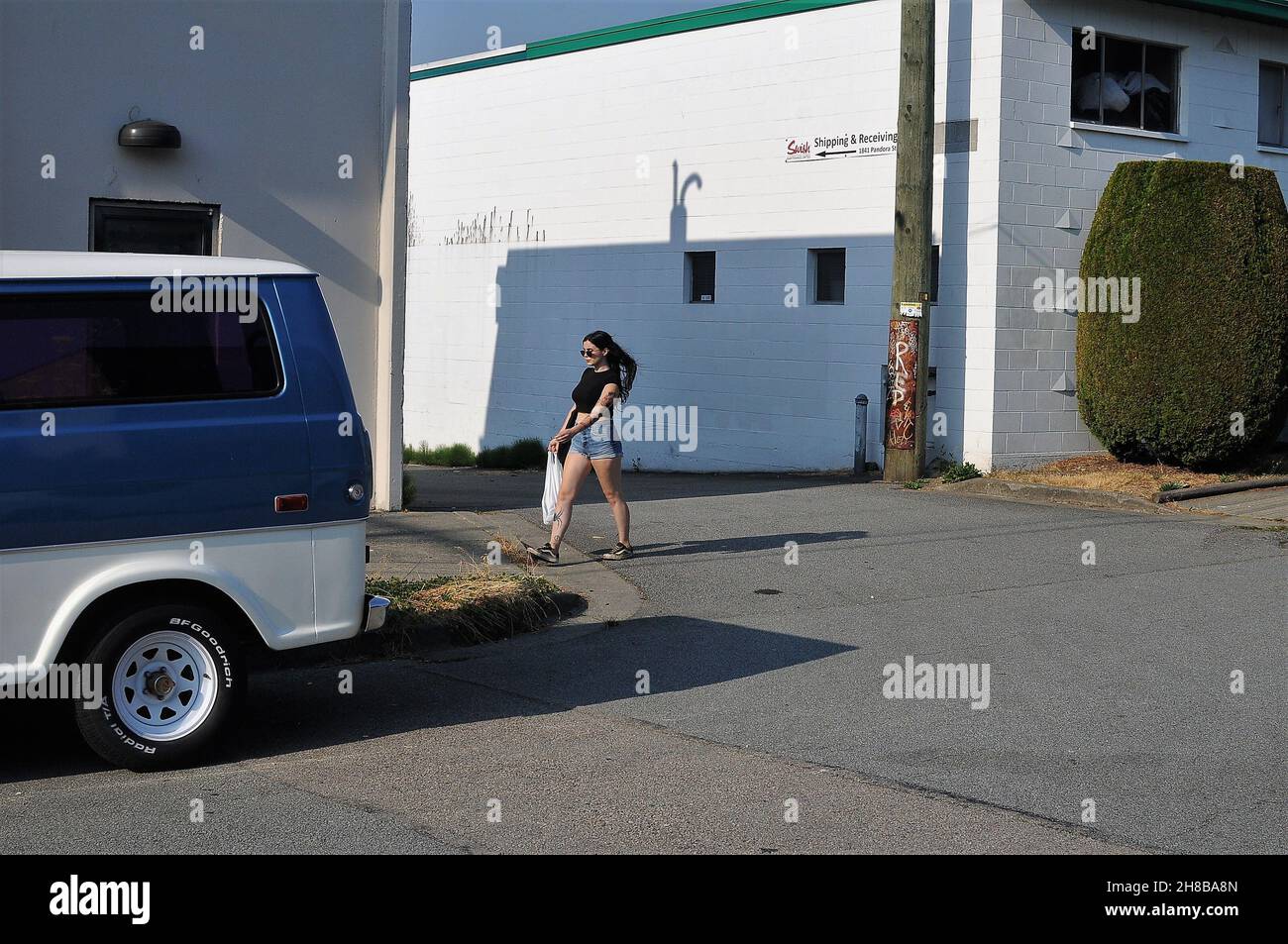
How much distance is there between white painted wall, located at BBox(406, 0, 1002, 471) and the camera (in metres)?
Result: 17.2

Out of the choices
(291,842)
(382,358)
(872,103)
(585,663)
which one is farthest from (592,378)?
(872,103)

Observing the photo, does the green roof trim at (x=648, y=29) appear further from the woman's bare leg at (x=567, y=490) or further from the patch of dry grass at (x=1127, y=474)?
the woman's bare leg at (x=567, y=490)

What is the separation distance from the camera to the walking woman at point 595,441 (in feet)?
37.9

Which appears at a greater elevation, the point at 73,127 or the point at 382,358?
the point at 73,127

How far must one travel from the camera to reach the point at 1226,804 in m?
5.89

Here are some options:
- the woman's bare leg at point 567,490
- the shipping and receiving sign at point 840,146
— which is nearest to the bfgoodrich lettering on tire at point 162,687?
the woman's bare leg at point 567,490

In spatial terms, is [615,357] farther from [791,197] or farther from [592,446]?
[791,197]

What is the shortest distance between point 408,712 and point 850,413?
11775 millimetres

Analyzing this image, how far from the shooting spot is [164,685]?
646cm

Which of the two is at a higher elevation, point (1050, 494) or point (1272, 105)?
point (1272, 105)

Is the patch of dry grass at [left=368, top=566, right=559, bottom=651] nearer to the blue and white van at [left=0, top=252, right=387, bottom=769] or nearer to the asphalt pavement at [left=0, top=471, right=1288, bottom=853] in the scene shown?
the asphalt pavement at [left=0, top=471, right=1288, bottom=853]

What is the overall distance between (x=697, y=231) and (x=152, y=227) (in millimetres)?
9534

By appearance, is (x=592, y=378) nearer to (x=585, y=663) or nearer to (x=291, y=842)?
(x=585, y=663)

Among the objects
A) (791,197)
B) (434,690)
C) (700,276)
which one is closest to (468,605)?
(434,690)
